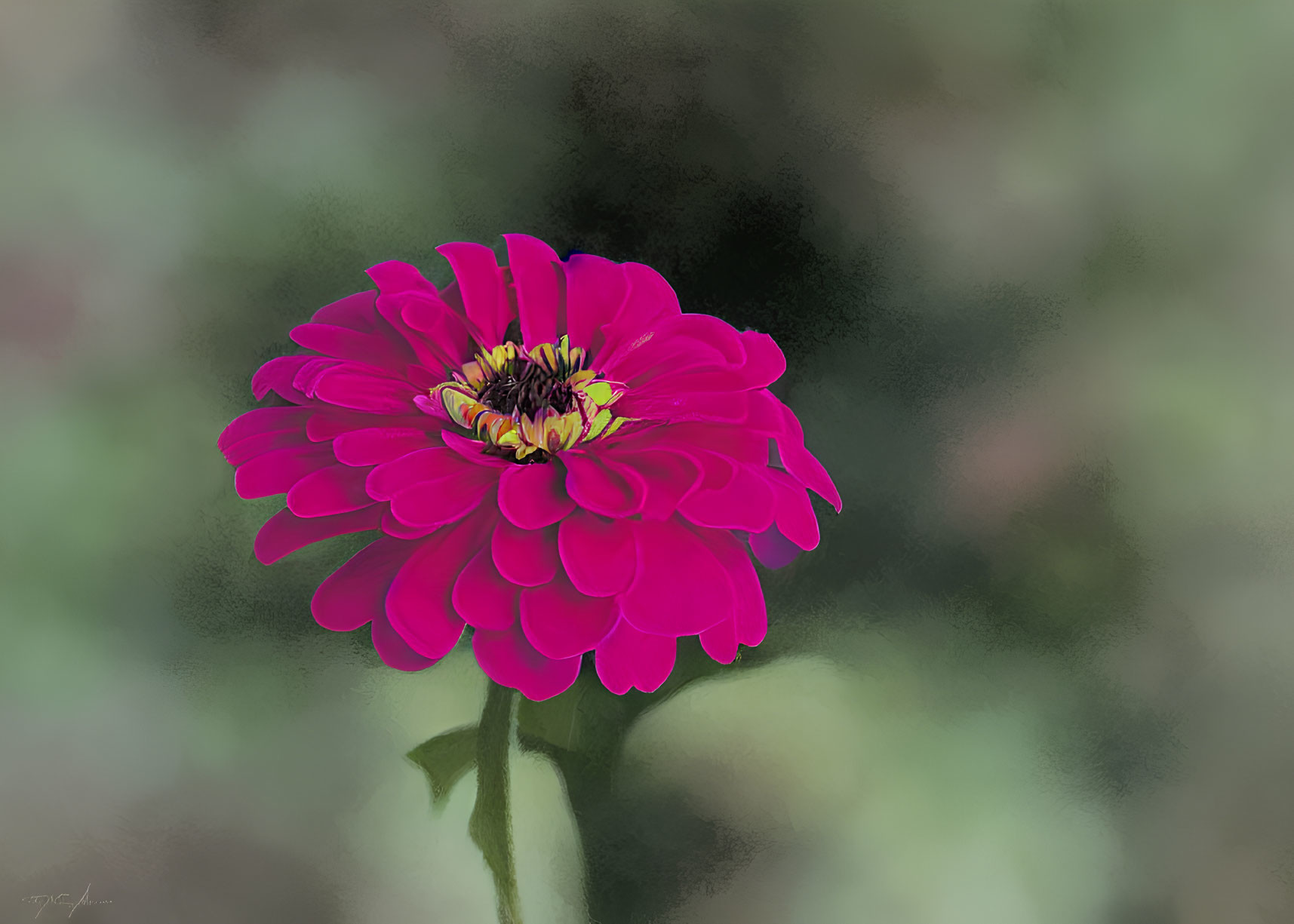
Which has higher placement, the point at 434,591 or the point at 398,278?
the point at 398,278

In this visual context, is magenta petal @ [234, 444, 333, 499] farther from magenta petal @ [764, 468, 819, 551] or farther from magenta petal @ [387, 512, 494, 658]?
magenta petal @ [764, 468, 819, 551]

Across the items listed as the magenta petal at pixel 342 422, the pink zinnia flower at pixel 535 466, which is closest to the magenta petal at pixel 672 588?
the pink zinnia flower at pixel 535 466


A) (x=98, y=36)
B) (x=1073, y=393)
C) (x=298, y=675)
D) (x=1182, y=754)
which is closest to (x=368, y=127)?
(x=98, y=36)

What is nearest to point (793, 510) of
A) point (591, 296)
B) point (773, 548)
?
point (773, 548)

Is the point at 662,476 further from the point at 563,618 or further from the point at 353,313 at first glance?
the point at 353,313

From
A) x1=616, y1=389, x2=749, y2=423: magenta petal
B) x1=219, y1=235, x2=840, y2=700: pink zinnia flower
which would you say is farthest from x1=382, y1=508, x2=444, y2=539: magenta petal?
x1=616, y1=389, x2=749, y2=423: magenta petal

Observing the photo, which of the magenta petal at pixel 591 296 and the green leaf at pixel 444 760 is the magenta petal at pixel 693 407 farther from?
the green leaf at pixel 444 760

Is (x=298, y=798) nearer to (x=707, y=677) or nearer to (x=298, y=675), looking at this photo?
(x=298, y=675)
